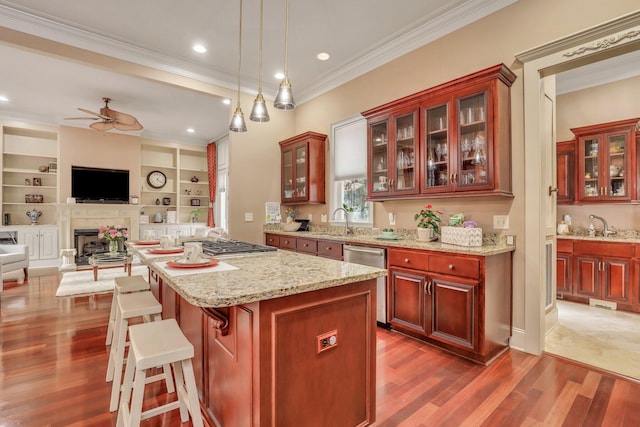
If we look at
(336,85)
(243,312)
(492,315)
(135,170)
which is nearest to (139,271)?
(135,170)

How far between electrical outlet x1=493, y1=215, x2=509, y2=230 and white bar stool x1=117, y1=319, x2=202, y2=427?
8.57 feet

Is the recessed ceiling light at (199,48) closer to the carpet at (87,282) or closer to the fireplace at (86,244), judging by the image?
the carpet at (87,282)

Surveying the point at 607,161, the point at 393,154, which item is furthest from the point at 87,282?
the point at 607,161

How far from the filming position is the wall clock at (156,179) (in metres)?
7.84

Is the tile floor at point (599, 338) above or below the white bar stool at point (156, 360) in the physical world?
below

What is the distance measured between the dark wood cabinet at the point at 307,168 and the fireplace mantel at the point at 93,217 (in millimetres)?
4582

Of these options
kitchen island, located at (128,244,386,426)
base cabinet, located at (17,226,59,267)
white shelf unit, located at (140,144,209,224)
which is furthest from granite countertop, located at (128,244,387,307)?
white shelf unit, located at (140,144,209,224)

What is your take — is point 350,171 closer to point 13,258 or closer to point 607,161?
point 607,161

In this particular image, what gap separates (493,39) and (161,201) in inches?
310

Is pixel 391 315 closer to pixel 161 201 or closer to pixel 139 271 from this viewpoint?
pixel 139 271

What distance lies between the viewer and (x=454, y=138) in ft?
8.91

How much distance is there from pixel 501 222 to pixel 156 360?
9.09 ft

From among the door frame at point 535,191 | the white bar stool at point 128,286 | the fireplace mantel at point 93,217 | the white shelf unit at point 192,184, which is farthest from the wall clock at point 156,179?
the door frame at point 535,191

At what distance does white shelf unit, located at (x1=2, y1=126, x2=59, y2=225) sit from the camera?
20.8 ft
